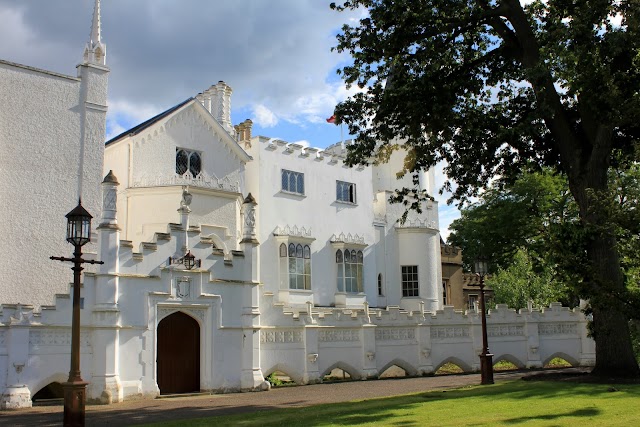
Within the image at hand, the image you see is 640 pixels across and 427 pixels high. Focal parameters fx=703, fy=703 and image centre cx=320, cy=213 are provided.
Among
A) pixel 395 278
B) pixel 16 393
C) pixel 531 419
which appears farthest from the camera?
pixel 395 278

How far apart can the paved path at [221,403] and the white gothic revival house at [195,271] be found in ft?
3.32

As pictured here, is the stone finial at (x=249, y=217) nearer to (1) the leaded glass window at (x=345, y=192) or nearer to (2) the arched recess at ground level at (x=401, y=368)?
(2) the arched recess at ground level at (x=401, y=368)

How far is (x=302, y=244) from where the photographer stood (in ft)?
114

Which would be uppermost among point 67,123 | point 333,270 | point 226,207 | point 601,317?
point 67,123

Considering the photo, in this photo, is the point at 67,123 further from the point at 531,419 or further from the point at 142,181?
the point at 531,419

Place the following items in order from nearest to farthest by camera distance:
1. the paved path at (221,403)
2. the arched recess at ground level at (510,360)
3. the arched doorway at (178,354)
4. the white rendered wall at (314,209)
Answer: the paved path at (221,403), the arched doorway at (178,354), the arched recess at ground level at (510,360), the white rendered wall at (314,209)

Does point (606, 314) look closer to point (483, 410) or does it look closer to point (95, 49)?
point (483, 410)

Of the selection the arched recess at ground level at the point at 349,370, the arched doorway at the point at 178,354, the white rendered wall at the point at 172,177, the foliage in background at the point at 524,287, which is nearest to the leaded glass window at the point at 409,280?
the foliage in background at the point at 524,287

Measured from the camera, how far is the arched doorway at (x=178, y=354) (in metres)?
22.0

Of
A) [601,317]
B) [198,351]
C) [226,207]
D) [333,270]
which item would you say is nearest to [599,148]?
[601,317]

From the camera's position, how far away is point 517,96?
23.5 m

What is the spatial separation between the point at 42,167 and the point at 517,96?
1679 cm

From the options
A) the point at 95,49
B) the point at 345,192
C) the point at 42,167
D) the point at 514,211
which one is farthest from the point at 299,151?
the point at 514,211

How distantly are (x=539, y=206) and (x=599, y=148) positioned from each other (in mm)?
28858
